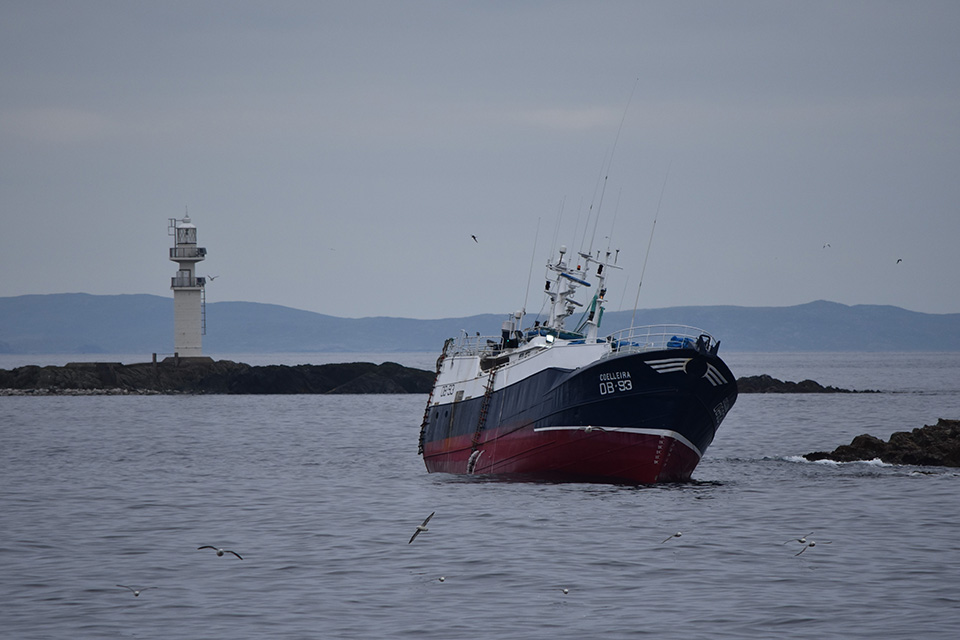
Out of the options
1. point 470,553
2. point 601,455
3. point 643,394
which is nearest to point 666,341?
point 643,394

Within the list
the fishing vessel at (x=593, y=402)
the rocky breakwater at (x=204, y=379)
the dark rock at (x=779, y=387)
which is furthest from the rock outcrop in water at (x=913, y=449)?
the rocky breakwater at (x=204, y=379)

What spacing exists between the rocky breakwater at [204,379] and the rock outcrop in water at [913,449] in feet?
262

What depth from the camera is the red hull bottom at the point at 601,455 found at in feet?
102

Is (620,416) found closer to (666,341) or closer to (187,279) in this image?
(666,341)

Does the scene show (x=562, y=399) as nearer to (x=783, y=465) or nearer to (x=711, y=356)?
(x=711, y=356)

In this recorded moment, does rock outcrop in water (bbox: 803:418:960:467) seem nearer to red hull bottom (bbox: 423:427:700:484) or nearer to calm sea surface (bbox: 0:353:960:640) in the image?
calm sea surface (bbox: 0:353:960:640)

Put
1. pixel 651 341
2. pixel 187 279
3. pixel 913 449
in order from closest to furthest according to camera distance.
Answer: pixel 651 341 < pixel 913 449 < pixel 187 279

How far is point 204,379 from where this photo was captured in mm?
115188

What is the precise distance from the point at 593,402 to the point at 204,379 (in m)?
89.4

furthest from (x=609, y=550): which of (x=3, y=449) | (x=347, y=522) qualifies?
(x=3, y=449)

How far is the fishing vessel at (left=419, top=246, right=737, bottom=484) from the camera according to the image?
3062 cm

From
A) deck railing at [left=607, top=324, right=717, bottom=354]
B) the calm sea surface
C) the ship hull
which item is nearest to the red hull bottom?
the ship hull

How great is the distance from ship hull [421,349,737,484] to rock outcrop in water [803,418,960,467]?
1046cm

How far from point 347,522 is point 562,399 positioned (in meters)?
7.08
